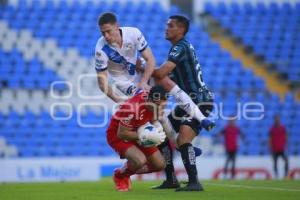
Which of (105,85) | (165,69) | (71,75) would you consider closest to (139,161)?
(105,85)

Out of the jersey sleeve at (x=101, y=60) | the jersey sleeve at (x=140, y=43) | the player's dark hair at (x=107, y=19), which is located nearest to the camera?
the player's dark hair at (x=107, y=19)

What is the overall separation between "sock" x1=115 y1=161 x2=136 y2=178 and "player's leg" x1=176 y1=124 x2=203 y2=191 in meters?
0.64

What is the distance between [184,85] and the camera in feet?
30.0

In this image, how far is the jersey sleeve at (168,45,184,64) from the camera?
891cm

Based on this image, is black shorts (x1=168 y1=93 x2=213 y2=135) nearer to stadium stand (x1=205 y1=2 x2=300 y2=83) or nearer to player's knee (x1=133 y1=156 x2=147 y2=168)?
player's knee (x1=133 y1=156 x2=147 y2=168)

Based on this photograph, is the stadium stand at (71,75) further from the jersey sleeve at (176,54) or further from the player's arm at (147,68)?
the jersey sleeve at (176,54)

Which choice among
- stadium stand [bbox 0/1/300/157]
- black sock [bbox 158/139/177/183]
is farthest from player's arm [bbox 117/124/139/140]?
stadium stand [bbox 0/1/300/157]

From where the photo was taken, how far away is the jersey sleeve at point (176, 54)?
29.2ft

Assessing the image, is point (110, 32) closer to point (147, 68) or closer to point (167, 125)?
point (147, 68)

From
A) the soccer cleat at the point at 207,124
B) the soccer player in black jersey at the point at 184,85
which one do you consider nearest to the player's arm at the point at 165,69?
the soccer player in black jersey at the point at 184,85

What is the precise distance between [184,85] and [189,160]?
1018 mm

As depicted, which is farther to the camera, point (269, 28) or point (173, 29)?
point (269, 28)

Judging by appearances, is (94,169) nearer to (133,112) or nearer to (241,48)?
(241,48)

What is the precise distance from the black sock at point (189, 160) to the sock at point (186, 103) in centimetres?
38
